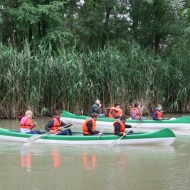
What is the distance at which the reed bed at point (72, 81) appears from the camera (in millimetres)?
16922

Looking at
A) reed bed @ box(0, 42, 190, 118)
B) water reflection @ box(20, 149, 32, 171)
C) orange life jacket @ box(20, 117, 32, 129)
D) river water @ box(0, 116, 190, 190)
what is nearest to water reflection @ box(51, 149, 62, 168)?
river water @ box(0, 116, 190, 190)

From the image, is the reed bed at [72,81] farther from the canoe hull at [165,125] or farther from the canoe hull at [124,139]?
the canoe hull at [124,139]

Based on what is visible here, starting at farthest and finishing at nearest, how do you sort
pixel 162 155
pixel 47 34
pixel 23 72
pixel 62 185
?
1. pixel 47 34
2. pixel 23 72
3. pixel 162 155
4. pixel 62 185

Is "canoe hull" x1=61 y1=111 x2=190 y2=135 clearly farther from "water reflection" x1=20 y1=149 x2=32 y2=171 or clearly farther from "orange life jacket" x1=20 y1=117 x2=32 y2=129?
"water reflection" x1=20 y1=149 x2=32 y2=171

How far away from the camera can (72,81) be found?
57.2ft

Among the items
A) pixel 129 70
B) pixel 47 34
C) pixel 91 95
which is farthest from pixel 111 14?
pixel 91 95

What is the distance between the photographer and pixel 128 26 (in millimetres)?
25578

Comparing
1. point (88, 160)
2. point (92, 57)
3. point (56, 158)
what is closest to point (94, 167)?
point (88, 160)

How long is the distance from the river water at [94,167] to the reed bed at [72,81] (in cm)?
521

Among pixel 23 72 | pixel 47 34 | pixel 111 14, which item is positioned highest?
pixel 111 14

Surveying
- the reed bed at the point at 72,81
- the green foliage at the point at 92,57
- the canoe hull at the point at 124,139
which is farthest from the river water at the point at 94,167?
the reed bed at the point at 72,81

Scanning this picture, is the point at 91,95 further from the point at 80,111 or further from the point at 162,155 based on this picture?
the point at 162,155

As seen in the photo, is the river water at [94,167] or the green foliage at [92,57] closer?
the river water at [94,167]

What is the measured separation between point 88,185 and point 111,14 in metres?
19.1
